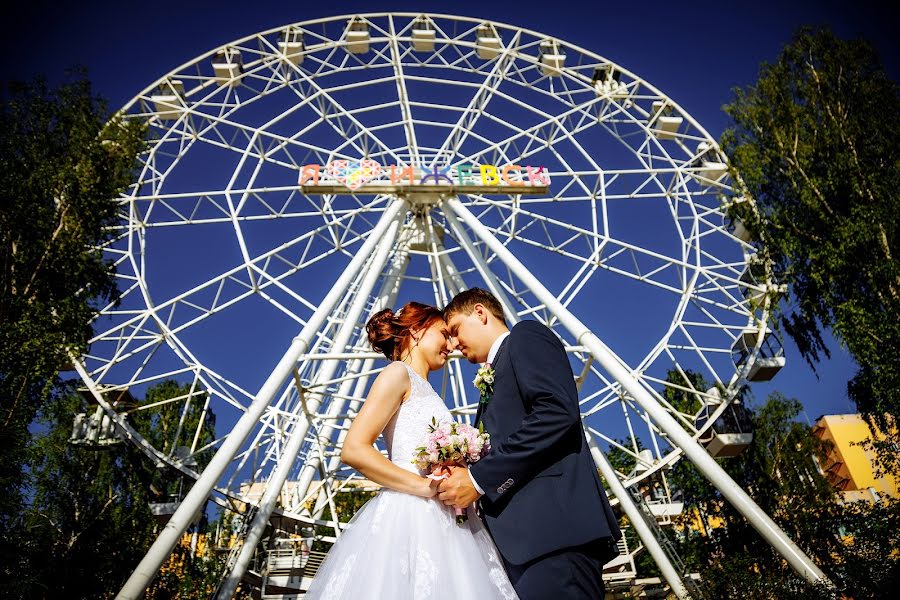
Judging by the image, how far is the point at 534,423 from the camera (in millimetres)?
2600

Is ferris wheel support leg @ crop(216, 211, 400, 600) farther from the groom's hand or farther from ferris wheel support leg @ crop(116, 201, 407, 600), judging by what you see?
the groom's hand

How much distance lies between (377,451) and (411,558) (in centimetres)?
54

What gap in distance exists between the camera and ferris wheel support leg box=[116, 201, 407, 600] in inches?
303

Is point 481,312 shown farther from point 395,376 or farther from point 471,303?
point 395,376

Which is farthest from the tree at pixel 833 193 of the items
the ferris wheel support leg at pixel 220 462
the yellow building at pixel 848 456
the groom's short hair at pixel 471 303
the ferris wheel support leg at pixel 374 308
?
the yellow building at pixel 848 456

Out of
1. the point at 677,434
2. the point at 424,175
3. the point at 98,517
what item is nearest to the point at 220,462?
the point at 677,434

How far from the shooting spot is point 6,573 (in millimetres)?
7238

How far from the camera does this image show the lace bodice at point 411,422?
10.4ft

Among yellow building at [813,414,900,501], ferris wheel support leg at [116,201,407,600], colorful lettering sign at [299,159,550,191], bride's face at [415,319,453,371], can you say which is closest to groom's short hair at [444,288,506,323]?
bride's face at [415,319,453,371]

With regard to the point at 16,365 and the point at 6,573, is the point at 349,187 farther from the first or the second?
the point at 6,573

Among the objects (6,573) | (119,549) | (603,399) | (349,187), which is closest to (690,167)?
(603,399)

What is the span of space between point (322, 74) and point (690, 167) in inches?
453

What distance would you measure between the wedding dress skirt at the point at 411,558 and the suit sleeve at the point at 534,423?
1.12 ft

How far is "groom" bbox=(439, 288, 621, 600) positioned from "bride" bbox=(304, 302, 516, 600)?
162mm
